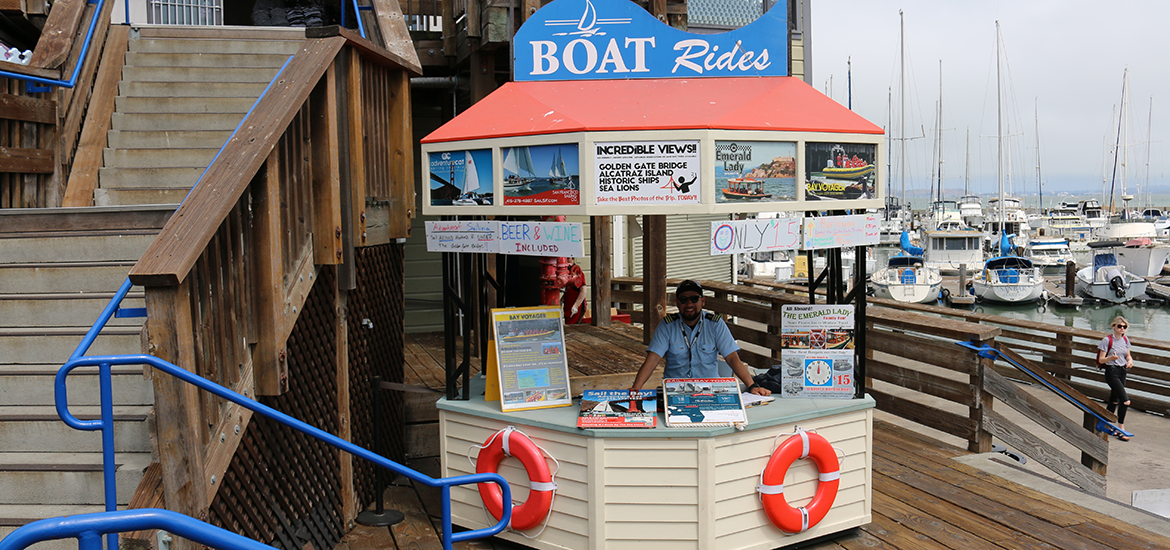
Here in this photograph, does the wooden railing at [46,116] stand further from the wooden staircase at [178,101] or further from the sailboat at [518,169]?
the sailboat at [518,169]

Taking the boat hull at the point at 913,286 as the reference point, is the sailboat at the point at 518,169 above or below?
above

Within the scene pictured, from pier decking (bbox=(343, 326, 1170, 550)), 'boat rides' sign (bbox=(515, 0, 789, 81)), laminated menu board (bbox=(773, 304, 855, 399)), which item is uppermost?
'boat rides' sign (bbox=(515, 0, 789, 81))

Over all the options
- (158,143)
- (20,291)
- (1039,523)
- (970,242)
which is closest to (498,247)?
(20,291)

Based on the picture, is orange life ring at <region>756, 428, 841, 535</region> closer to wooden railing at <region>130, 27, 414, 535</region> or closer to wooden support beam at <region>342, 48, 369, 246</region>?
wooden railing at <region>130, 27, 414, 535</region>

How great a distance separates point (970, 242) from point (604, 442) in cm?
4502

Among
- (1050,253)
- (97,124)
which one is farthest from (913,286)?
(97,124)

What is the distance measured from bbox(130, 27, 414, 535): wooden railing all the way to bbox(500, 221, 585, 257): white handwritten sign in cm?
110

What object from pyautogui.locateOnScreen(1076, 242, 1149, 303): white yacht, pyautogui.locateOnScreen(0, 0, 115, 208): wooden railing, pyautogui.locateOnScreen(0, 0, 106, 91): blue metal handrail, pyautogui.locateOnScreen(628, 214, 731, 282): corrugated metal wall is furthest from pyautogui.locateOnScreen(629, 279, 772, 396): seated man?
pyautogui.locateOnScreen(1076, 242, 1149, 303): white yacht

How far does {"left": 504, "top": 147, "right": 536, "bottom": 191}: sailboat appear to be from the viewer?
5.14 meters

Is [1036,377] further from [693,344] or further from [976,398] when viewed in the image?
[693,344]

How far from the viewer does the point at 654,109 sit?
5.11 meters

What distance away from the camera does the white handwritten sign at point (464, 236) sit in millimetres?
5395

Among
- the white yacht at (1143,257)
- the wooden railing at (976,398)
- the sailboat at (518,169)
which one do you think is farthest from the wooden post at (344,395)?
the white yacht at (1143,257)

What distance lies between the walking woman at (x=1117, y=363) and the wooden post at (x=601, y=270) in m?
7.21
